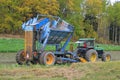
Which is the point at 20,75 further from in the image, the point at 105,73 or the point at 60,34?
the point at 60,34

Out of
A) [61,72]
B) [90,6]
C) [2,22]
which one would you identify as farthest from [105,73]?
[90,6]

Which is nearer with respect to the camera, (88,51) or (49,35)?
(49,35)

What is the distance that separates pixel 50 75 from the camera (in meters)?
11.8

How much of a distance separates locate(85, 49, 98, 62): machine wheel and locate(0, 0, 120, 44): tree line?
111 ft

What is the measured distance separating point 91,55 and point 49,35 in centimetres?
399

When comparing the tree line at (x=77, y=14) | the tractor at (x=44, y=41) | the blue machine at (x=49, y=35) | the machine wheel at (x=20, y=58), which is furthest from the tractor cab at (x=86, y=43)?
the tree line at (x=77, y=14)

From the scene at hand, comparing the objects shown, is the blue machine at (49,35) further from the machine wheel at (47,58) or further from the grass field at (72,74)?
the grass field at (72,74)

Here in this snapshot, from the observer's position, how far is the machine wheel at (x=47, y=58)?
19078 mm

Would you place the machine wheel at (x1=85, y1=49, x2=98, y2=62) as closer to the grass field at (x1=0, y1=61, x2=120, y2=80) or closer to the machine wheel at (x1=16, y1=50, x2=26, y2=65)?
the machine wheel at (x1=16, y1=50, x2=26, y2=65)

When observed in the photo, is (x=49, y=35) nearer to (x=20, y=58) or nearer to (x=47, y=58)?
(x=47, y=58)

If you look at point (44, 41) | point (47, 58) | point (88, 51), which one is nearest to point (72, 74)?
point (47, 58)

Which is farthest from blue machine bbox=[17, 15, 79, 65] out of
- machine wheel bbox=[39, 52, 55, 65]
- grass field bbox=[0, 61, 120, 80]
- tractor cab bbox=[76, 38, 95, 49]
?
grass field bbox=[0, 61, 120, 80]

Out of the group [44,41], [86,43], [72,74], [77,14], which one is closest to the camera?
[72,74]

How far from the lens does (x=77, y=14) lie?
67500mm
